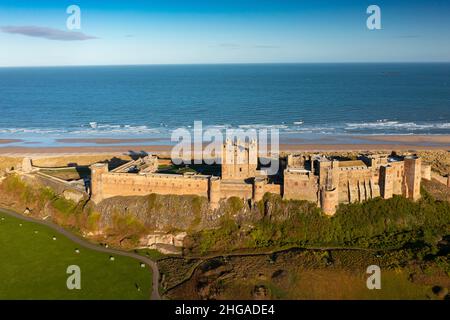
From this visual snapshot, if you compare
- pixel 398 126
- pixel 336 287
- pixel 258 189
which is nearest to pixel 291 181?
pixel 258 189

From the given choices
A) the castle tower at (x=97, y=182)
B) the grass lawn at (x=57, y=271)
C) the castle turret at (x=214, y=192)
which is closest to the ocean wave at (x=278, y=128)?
the castle tower at (x=97, y=182)

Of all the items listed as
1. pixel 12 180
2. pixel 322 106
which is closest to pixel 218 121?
pixel 322 106

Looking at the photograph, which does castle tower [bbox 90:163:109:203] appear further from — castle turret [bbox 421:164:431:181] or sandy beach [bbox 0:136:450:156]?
castle turret [bbox 421:164:431:181]

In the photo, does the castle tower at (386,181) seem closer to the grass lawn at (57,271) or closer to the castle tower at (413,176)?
the castle tower at (413,176)

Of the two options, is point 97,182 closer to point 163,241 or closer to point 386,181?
point 163,241

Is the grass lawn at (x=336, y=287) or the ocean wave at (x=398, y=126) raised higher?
the ocean wave at (x=398, y=126)

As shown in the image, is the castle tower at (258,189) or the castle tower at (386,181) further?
the castle tower at (258,189)
